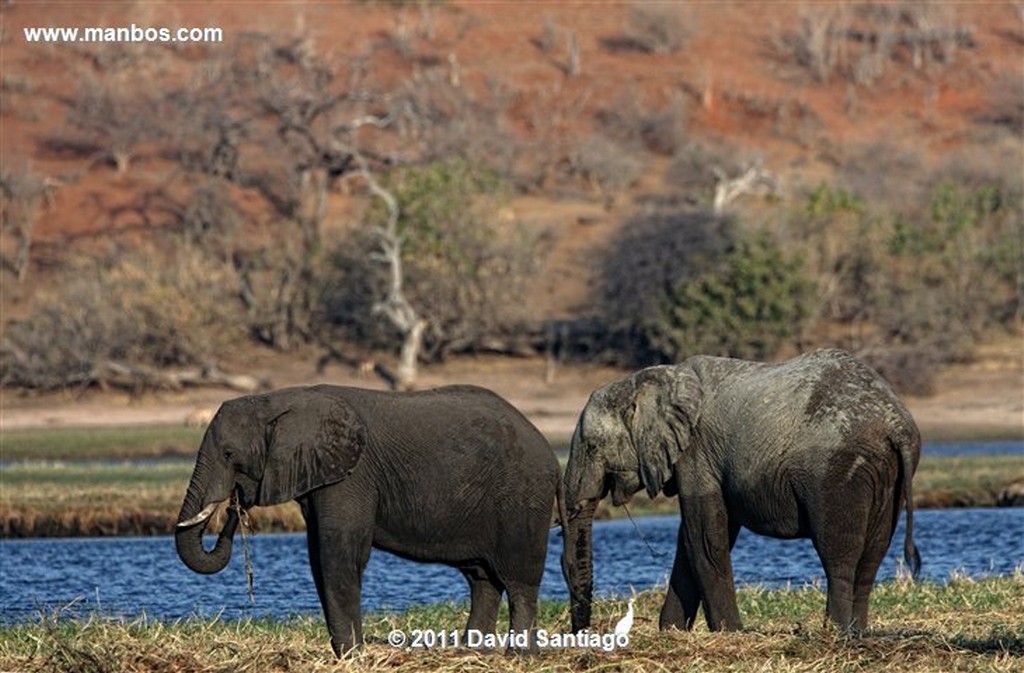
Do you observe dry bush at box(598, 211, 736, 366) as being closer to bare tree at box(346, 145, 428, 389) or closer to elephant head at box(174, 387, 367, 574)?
bare tree at box(346, 145, 428, 389)

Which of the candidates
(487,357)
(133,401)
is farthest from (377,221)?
(133,401)

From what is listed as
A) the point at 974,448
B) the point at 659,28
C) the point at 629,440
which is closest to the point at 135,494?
the point at 629,440

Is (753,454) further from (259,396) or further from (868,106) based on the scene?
(868,106)

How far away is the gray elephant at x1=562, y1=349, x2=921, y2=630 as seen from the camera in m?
13.2

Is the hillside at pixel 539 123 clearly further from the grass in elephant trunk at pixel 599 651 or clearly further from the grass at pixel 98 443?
the grass in elephant trunk at pixel 599 651

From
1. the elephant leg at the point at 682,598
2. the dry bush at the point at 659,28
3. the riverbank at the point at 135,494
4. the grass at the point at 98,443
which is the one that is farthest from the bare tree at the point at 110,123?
the elephant leg at the point at 682,598

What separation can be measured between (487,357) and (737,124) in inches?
1313

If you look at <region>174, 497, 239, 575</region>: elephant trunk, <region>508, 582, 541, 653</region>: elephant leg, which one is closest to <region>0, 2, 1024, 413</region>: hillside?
<region>508, 582, 541, 653</region>: elephant leg

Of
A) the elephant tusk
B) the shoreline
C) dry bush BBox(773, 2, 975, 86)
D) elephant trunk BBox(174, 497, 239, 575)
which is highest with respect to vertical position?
dry bush BBox(773, 2, 975, 86)

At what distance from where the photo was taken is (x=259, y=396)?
41.0ft

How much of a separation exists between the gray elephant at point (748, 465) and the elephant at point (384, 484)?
2.57ft

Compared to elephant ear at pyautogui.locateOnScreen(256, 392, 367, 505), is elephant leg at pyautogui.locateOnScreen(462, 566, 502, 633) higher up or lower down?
lower down

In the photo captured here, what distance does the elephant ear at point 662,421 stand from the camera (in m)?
13.8

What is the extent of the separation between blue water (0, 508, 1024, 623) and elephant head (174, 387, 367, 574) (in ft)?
18.7
